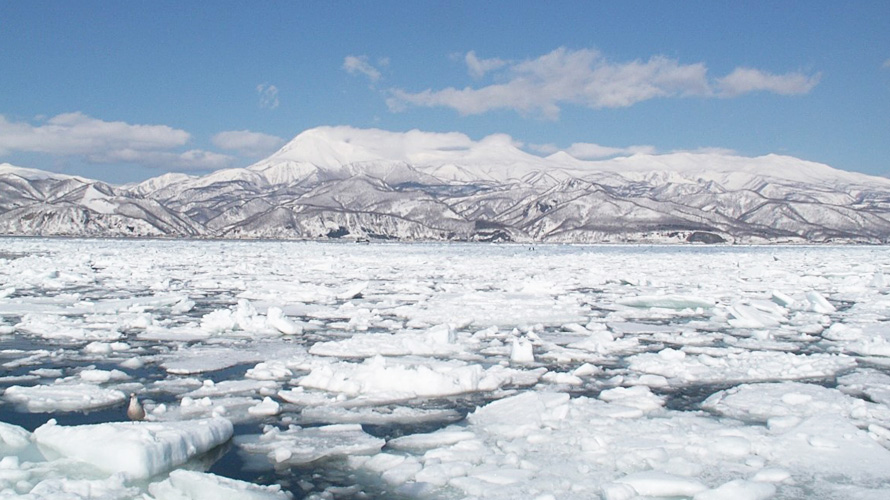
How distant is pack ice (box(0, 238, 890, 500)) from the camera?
5109mm

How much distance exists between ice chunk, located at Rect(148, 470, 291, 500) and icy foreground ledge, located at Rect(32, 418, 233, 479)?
0.31 m

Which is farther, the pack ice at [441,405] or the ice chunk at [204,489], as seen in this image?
the pack ice at [441,405]

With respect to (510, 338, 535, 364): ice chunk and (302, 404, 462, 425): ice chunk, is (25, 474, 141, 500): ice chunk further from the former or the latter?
(510, 338, 535, 364): ice chunk

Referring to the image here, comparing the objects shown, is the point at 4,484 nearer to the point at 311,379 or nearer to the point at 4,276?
the point at 311,379

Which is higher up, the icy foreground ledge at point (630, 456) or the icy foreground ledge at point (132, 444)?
the icy foreground ledge at point (132, 444)

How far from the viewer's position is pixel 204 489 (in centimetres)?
468

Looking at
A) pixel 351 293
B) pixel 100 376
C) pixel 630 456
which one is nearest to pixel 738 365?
pixel 630 456

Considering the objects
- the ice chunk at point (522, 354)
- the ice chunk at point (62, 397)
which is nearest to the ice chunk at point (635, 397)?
the ice chunk at point (522, 354)

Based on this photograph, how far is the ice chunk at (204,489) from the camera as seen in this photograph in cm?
465

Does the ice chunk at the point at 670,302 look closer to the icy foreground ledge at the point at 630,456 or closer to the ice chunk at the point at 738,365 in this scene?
the ice chunk at the point at 738,365

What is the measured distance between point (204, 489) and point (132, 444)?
84 cm

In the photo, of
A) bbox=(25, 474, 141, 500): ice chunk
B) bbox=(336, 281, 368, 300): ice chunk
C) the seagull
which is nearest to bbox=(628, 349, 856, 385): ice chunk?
the seagull

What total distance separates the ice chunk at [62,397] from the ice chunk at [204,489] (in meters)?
3.01

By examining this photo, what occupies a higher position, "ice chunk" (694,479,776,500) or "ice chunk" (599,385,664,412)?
"ice chunk" (694,479,776,500)
